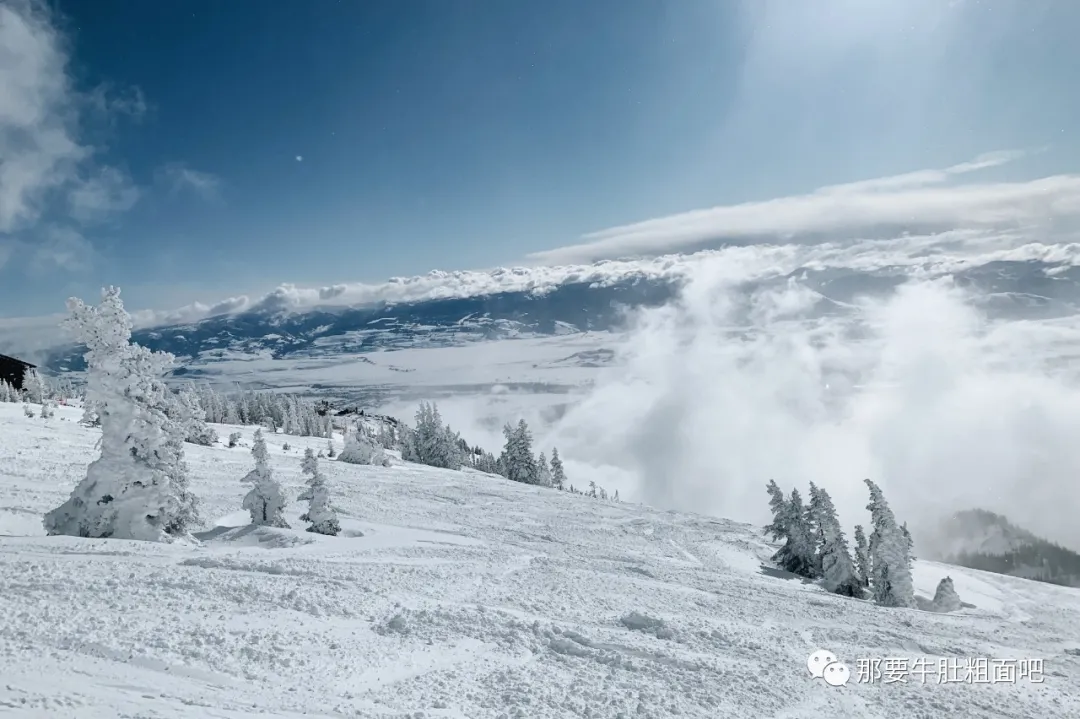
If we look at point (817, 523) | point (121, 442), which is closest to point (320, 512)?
point (121, 442)

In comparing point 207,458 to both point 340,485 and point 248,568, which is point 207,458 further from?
point 248,568

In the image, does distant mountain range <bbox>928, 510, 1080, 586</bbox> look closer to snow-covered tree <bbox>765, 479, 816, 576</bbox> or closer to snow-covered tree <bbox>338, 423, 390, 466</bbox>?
snow-covered tree <bbox>765, 479, 816, 576</bbox>

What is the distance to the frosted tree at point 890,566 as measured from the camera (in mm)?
31125

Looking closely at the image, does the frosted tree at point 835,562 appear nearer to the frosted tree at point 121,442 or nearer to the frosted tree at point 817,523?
the frosted tree at point 817,523

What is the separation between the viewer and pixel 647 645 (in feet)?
41.7

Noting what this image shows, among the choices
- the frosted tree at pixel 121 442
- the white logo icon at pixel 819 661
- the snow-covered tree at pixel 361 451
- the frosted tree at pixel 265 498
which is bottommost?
the snow-covered tree at pixel 361 451

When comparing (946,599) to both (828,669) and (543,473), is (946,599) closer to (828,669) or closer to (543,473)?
(828,669)

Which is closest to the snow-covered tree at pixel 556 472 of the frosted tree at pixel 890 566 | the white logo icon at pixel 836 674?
the frosted tree at pixel 890 566

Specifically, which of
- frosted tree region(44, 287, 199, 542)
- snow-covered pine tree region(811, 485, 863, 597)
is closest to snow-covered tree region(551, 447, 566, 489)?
snow-covered pine tree region(811, 485, 863, 597)

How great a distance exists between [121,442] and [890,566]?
36946mm

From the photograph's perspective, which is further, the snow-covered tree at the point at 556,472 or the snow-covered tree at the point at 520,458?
the snow-covered tree at the point at 556,472

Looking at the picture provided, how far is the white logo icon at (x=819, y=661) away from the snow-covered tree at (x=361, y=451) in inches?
2221

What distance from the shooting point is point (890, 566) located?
3156cm

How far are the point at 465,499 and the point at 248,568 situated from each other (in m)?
29.1
